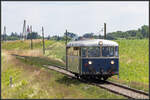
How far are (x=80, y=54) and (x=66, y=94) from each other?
17.2ft

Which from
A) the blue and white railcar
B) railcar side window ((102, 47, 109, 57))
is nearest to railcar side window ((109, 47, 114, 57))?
the blue and white railcar

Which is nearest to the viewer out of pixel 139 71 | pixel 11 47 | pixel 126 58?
pixel 139 71

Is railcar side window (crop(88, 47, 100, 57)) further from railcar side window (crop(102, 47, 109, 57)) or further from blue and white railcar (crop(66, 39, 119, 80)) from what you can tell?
railcar side window (crop(102, 47, 109, 57))

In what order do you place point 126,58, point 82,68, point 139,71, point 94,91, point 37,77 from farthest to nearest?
point 126,58 < point 139,71 < point 37,77 < point 82,68 < point 94,91

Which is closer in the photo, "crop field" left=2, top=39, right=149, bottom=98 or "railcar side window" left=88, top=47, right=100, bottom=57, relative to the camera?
"crop field" left=2, top=39, right=149, bottom=98

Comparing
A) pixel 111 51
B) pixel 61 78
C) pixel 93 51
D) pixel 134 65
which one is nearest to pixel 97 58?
pixel 93 51

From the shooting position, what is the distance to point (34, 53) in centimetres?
6775

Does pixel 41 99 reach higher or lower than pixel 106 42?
lower

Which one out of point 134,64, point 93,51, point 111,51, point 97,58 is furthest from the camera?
point 134,64

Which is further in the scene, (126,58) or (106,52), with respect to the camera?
(126,58)

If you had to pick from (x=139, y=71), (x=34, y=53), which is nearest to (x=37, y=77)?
(x=139, y=71)

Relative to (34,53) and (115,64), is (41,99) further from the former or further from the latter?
(34,53)

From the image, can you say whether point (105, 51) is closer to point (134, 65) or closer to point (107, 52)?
point (107, 52)

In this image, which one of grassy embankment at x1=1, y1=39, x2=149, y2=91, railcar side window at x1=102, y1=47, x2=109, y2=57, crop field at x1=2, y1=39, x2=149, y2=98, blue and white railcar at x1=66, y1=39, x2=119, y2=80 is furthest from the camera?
grassy embankment at x1=1, y1=39, x2=149, y2=91
